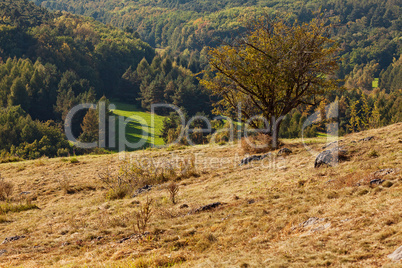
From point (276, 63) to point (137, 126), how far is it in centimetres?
8498

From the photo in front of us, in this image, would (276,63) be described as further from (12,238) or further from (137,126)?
(137,126)

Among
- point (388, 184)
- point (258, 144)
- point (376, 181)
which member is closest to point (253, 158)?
point (258, 144)

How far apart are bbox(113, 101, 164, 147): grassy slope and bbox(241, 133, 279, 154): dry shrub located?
64697 mm

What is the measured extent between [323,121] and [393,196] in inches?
3277

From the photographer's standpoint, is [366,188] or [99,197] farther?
[99,197]

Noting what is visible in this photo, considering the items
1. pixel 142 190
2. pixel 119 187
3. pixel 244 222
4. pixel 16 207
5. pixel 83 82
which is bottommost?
pixel 16 207

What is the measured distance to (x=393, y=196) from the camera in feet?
26.6

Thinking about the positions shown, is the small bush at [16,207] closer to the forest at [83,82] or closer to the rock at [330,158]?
the rock at [330,158]

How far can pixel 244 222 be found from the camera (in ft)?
29.2

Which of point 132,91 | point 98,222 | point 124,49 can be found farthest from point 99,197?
point 124,49

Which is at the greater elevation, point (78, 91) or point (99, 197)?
point (78, 91)

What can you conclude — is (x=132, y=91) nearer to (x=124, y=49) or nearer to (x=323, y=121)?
(x=124, y=49)

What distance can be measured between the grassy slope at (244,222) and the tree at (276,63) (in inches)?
187

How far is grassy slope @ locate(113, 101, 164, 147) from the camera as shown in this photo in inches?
3516
